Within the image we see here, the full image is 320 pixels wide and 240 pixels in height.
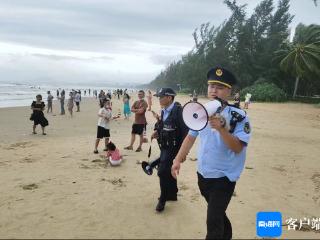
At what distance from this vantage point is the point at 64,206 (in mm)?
5508

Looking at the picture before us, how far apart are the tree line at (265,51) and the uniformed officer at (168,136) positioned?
3964 cm

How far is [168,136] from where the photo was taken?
5.34m

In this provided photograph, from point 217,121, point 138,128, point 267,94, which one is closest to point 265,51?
point 267,94

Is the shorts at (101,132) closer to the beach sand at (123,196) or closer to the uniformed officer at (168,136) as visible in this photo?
the beach sand at (123,196)

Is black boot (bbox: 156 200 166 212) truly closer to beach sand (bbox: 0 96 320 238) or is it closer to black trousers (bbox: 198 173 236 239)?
beach sand (bbox: 0 96 320 238)

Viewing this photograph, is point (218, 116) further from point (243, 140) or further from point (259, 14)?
point (259, 14)

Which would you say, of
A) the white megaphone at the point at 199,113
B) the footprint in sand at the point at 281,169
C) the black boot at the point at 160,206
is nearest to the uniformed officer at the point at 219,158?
the white megaphone at the point at 199,113

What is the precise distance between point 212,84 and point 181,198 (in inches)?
122

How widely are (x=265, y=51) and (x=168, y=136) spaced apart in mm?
51771

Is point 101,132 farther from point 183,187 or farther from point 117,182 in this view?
point 183,187

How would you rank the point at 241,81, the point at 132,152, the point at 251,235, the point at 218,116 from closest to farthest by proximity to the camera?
the point at 218,116, the point at 251,235, the point at 132,152, the point at 241,81

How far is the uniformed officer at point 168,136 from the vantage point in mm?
5352

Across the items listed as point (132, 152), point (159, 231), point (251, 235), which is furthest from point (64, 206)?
point (132, 152)

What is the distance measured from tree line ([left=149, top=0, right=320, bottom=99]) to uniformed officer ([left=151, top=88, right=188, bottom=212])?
39.6 metres
